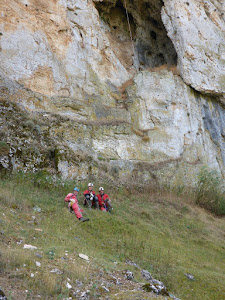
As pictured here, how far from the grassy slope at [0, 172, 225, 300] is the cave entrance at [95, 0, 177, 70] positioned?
13952 mm

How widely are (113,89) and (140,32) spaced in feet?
24.0

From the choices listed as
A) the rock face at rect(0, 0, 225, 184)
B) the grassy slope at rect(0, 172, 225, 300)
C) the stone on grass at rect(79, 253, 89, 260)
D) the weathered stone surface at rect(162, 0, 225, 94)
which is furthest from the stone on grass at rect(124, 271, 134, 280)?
the weathered stone surface at rect(162, 0, 225, 94)

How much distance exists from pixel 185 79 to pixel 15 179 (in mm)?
13521

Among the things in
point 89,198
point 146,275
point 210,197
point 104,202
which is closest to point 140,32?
point 210,197

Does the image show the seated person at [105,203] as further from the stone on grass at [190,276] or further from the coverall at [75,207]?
the stone on grass at [190,276]

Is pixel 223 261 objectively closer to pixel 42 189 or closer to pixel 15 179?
pixel 42 189

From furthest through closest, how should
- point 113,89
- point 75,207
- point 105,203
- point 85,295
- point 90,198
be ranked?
point 113,89 < point 105,203 < point 90,198 < point 75,207 < point 85,295

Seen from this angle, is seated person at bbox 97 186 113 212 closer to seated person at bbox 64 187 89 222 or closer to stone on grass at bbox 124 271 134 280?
seated person at bbox 64 187 89 222

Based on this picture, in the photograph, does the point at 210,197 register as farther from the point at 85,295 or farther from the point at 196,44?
the point at 85,295

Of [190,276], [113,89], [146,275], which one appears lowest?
[190,276]

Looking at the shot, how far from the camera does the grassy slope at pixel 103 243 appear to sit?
4480mm

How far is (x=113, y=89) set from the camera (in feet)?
59.2

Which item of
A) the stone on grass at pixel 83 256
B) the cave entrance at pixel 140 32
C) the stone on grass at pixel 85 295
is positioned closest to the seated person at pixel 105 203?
the stone on grass at pixel 83 256

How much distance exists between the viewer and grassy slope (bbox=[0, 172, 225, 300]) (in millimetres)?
4480
